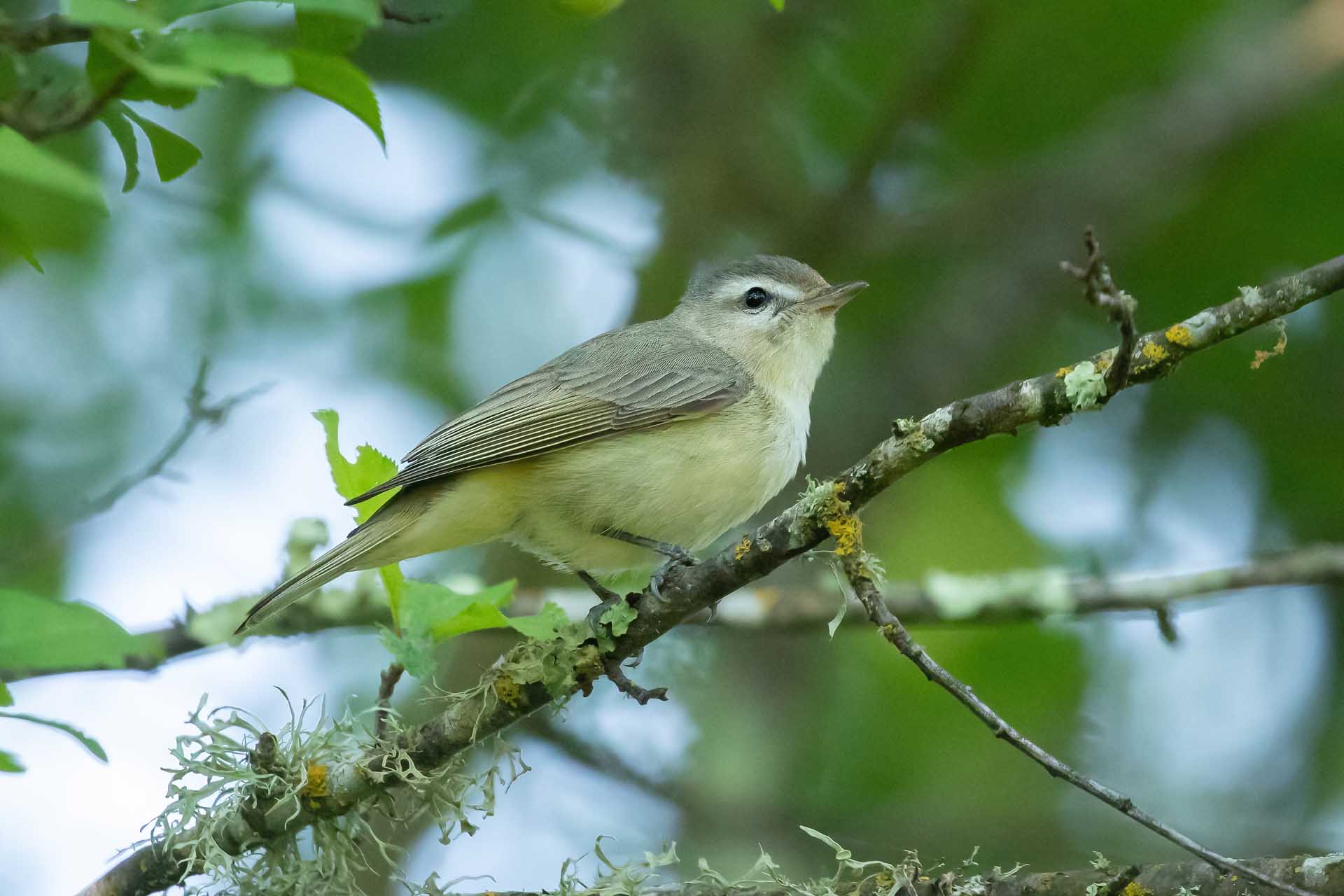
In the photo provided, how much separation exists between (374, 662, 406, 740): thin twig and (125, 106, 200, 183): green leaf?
5.01ft

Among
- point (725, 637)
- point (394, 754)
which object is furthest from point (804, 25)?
point (394, 754)

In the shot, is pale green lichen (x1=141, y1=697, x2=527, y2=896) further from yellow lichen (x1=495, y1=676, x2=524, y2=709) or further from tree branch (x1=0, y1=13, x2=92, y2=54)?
tree branch (x1=0, y1=13, x2=92, y2=54)

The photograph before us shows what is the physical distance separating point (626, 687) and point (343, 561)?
3.97ft

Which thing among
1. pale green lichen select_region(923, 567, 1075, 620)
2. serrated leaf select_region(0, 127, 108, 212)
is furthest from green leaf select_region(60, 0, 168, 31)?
pale green lichen select_region(923, 567, 1075, 620)

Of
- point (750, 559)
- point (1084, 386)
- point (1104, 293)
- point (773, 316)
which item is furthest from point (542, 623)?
point (773, 316)

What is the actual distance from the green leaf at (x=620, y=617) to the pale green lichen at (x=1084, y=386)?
4.23 feet

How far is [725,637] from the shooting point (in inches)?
270

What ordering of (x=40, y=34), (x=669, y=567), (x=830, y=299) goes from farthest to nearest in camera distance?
(x=830, y=299) < (x=669, y=567) < (x=40, y=34)

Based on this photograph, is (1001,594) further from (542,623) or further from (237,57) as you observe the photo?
(237,57)

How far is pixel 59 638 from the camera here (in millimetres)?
1785

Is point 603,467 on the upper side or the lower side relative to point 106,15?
upper

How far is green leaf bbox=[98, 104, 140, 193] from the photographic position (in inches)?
93.5

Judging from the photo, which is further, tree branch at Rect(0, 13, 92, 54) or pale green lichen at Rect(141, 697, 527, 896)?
pale green lichen at Rect(141, 697, 527, 896)

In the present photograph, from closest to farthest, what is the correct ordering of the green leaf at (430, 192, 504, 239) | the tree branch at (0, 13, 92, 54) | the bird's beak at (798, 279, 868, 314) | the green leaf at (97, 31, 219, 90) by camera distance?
the green leaf at (97, 31, 219, 90), the tree branch at (0, 13, 92, 54), the bird's beak at (798, 279, 868, 314), the green leaf at (430, 192, 504, 239)
